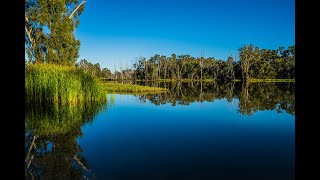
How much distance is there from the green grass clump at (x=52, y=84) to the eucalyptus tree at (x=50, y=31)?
10630 millimetres

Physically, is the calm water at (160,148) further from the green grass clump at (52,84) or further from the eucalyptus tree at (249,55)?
the eucalyptus tree at (249,55)

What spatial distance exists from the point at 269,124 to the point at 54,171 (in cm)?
806

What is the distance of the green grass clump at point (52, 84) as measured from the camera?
13703mm

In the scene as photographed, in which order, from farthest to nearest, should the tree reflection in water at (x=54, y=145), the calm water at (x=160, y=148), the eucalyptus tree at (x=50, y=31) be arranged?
the eucalyptus tree at (x=50, y=31) → the calm water at (x=160, y=148) → the tree reflection in water at (x=54, y=145)

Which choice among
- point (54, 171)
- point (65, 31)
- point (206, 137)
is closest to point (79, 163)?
point (54, 171)

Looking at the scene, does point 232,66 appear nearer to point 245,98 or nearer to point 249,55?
point 249,55

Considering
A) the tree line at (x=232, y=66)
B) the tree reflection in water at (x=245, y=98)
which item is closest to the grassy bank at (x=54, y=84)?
the tree reflection in water at (x=245, y=98)

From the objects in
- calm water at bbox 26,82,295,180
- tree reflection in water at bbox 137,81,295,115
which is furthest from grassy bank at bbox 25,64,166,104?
tree reflection in water at bbox 137,81,295,115

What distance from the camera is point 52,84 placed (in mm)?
14008

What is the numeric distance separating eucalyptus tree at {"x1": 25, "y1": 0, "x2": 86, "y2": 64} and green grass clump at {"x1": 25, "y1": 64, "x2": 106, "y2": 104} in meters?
10.6

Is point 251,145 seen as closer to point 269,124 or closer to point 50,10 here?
point 269,124

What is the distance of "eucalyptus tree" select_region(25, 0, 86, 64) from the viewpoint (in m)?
24.4

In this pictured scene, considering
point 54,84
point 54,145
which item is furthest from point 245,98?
point 54,145

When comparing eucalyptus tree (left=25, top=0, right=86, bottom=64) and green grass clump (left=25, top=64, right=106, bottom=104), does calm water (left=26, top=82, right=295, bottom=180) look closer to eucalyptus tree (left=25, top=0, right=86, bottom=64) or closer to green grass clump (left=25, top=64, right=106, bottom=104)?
green grass clump (left=25, top=64, right=106, bottom=104)
